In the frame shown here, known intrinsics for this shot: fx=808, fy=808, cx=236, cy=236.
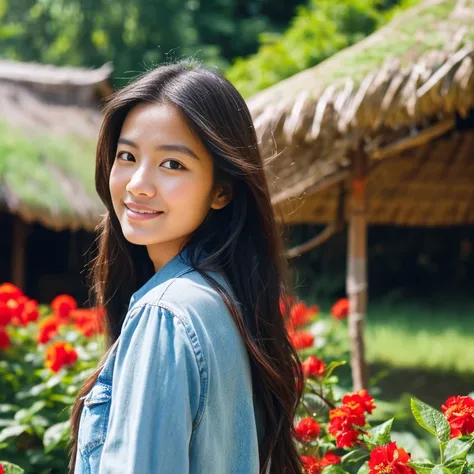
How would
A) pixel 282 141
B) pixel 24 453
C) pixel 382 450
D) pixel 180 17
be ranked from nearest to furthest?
pixel 382 450
pixel 24 453
pixel 282 141
pixel 180 17

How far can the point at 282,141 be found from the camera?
407 centimetres

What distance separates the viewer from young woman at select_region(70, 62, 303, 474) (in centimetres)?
116

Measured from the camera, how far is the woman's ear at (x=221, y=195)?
57.5 inches

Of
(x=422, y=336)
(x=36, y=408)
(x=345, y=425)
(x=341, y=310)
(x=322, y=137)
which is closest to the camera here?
(x=345, y=425)

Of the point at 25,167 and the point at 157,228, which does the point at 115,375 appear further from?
the point at 25,167

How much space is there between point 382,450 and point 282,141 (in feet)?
8.85

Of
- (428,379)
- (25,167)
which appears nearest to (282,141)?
(428,379)

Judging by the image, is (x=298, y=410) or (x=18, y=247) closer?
(x=298, y=410)

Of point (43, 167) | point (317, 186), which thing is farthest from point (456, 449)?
point (43, 167)

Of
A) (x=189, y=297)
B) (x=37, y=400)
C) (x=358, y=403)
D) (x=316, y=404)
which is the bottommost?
(x=37, y=400)

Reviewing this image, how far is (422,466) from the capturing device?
1536mm

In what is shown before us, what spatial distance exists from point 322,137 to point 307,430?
2.45 meters

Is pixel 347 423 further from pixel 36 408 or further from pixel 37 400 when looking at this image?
pixel 37 400

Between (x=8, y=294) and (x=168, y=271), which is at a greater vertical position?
(x=168, y=271)
